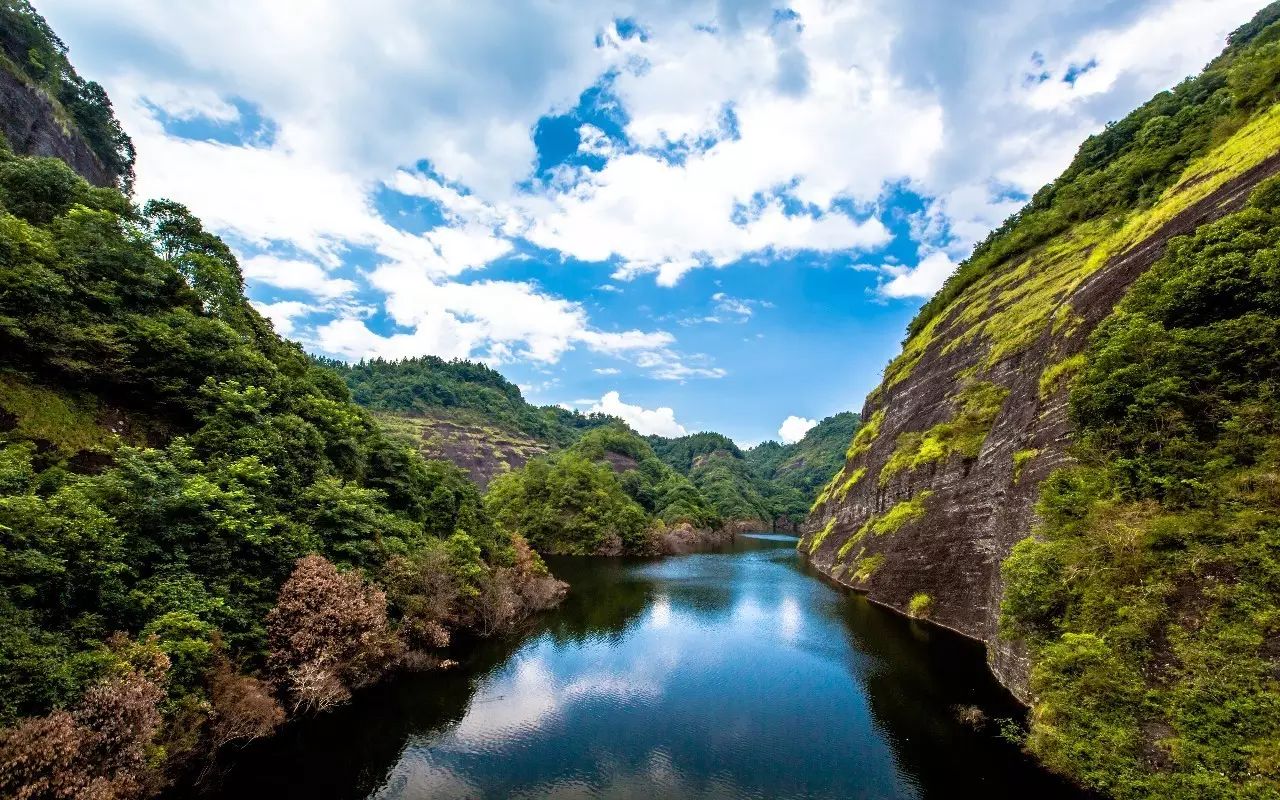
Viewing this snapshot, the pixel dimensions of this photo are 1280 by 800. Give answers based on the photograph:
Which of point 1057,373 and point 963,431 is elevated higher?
point 1057,373

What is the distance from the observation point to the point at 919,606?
32219 millimetres

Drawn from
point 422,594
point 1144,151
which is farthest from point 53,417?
point 1144,151

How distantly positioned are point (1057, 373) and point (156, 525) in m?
36.2

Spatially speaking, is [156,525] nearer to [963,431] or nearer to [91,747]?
[91,747]

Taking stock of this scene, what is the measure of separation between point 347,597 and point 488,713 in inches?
289

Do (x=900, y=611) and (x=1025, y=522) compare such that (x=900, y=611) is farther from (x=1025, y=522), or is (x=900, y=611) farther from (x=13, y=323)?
(x=13, y=323)

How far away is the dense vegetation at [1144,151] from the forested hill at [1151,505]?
52 centimetres

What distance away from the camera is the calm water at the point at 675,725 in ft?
51.1

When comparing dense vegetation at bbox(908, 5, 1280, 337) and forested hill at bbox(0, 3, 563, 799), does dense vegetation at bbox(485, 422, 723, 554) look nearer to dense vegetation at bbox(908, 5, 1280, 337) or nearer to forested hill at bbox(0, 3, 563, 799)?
forested hill at bbox(0, 3, 563, 799)

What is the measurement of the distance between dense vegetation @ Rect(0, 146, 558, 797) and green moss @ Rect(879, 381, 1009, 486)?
115ft

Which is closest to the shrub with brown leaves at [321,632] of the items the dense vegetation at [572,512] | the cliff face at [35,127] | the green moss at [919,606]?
the green moss at [919,606]

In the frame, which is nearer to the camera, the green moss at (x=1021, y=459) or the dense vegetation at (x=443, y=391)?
the green moss at (x=1021, y=459)

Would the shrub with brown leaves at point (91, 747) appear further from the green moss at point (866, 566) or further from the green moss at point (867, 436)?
the green moss at point (867, 436)

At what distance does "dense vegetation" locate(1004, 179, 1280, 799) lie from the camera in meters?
11.4
